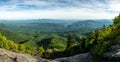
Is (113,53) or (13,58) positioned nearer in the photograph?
(13,58)

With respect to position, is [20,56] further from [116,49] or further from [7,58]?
[116,49]

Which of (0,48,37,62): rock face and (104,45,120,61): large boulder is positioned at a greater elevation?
(0,48,37,62): rock face

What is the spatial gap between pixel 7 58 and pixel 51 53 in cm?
8826

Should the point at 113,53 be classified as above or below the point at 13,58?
below

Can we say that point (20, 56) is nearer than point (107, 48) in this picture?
Yes

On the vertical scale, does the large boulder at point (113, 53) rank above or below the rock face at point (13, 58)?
below

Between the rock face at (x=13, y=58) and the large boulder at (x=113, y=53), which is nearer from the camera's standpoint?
the rock face at (x=13, y=58)

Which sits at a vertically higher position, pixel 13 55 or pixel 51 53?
pixel 13 55

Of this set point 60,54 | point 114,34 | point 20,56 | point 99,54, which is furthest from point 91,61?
point 60,54

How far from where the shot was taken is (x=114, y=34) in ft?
233

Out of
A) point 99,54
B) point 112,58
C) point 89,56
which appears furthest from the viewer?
point 89,56

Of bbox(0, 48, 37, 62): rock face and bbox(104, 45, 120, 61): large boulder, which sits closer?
bbox(0, 48, 37, 62): rock face

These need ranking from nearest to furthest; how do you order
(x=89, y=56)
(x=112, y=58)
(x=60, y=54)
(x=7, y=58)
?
(x=7, y=58), (x=112, y=58), (x=89, y=56), (x=60, y=54)

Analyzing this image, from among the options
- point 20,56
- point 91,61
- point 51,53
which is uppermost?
point 20,56
